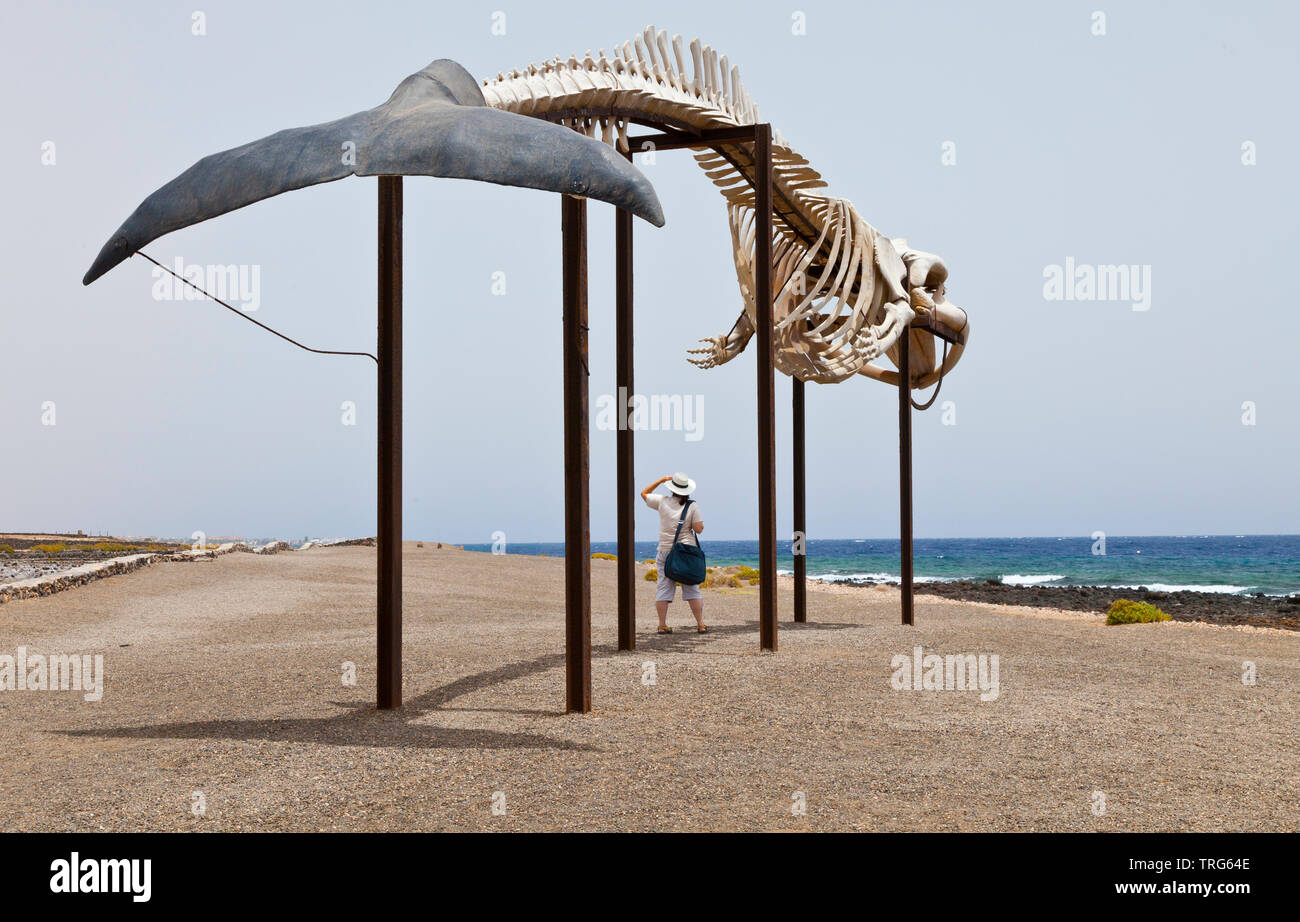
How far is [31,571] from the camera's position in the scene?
2036cm

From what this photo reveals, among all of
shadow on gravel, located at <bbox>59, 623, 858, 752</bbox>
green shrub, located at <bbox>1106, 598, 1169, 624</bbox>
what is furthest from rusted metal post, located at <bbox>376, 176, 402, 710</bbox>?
green shrub, located at <bbox>1106, 598, 1169, 624</bbox>

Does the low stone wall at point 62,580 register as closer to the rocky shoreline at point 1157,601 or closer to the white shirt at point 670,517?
the white shirt at point 670,517

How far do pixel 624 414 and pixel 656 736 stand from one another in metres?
4.29

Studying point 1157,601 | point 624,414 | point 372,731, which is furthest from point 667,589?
point 1157,601

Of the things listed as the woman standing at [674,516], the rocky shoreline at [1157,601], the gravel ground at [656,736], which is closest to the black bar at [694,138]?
the woman standing at [674,516]

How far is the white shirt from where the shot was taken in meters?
11.3

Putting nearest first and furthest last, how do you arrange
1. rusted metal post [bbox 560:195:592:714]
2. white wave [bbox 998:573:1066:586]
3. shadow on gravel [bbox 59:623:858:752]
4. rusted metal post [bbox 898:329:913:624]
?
shadow on gravel [bbox 59:623:858:752] < rusted metal post [bbox 560:195:592:714] < rusted metal post [bbox 898:329:913:624] < white wave [bbox 998:573:1066:586]

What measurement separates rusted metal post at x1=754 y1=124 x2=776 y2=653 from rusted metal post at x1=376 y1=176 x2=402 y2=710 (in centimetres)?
400

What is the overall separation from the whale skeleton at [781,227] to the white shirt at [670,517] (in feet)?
6.82

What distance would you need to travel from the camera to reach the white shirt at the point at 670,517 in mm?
11289

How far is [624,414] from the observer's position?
10234 mm

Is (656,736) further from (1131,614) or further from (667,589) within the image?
(1131,614)

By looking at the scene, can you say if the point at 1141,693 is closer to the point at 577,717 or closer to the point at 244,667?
the point at 577,717

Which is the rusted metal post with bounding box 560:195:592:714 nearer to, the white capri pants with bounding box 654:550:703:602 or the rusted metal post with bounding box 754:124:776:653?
the rusted metal post with bounding box 754:124:776:653
